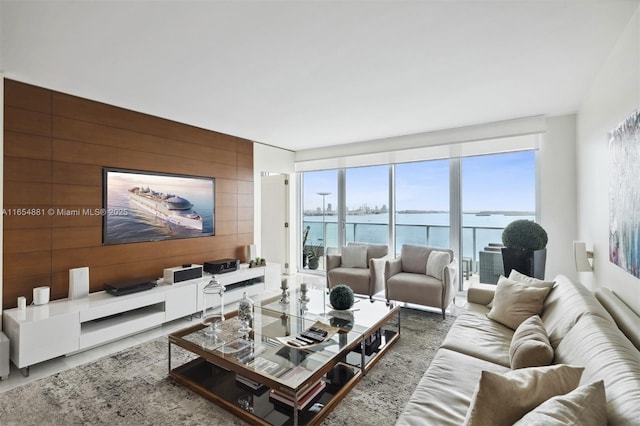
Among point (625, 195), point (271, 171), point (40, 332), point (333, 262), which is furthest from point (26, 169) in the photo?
point (625, 195)

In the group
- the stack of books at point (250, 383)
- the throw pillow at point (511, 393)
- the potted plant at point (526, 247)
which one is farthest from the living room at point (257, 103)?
the stack of books at point (250, 383)

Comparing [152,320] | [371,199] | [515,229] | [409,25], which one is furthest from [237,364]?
[371,199]

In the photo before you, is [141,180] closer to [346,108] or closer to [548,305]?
[346,108]

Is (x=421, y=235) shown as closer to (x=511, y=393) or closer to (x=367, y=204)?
(x=367, y=204)

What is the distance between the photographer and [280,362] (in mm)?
2092

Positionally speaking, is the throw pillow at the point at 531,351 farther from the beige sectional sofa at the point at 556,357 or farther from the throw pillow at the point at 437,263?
the throw pillow at the point at 437,263

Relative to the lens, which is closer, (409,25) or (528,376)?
(528,376)

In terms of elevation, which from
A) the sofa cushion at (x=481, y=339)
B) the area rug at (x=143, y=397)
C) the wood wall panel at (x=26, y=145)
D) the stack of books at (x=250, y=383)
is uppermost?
the wood wall panel at (x=26, y=145)

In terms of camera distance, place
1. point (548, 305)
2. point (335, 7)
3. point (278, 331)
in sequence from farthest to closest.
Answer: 1. point (278, 331)
2. point (548, 305)
3. point (335, 7)

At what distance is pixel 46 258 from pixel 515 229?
16.5 feet

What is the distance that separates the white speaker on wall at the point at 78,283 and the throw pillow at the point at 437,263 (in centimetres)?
398

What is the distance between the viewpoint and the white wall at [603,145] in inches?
78.2

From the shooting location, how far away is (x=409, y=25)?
80.0 inches

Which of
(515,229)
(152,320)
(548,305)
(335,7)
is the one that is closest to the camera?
(335,7)
